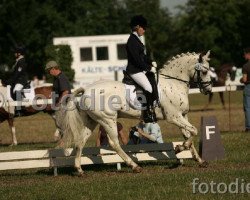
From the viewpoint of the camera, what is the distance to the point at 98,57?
4212 centimetres

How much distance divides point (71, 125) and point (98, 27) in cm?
5206

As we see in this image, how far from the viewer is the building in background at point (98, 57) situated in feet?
135

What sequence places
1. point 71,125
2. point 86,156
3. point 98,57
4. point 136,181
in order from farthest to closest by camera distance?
point 98,57, point 86,156, point 71,125, point 136,181

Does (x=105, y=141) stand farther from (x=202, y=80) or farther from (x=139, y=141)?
(x=202, y=80)

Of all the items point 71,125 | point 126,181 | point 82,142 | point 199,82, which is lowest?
point 126,181

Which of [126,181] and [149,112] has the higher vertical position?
[149,112]

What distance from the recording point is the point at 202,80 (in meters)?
12.6

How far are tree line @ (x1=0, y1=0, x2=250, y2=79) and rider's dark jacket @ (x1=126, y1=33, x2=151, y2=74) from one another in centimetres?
4239

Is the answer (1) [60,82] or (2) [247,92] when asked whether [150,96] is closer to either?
(1) [60,82]

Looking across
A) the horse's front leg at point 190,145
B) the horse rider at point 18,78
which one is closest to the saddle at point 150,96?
the horse's front leg at point 190,145

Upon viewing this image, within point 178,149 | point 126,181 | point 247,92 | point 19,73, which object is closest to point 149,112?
point 178,149

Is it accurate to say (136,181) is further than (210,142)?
No

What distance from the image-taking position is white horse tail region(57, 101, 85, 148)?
11.7 metres

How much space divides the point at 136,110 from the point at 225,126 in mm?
9063
